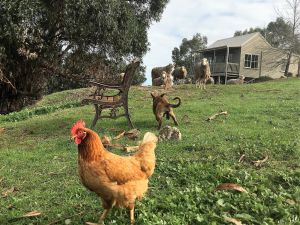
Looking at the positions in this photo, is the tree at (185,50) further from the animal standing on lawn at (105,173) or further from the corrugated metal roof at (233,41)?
the animal standing on lawn at (105,173)

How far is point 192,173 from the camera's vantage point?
7.21 metres

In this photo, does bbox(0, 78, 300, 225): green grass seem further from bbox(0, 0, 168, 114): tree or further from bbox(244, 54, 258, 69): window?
bbox(244, 54, 258, 69): window

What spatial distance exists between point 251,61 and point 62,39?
30.0m

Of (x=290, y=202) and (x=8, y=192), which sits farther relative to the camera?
(x=8, y=192)

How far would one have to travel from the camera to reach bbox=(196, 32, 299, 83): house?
155 feet

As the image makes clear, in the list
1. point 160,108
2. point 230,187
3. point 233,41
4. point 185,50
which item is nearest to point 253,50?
point 233,41

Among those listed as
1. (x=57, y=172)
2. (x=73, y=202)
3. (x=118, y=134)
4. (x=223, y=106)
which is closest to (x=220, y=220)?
(x=73, y=202)

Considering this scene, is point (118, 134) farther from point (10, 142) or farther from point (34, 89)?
point (34, 89)

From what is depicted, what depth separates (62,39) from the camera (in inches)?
947

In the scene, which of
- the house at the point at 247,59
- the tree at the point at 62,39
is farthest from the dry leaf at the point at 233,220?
the house at the point at 247,59

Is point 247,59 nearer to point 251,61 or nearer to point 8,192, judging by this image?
point 251,61

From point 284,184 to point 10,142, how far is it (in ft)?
24.2

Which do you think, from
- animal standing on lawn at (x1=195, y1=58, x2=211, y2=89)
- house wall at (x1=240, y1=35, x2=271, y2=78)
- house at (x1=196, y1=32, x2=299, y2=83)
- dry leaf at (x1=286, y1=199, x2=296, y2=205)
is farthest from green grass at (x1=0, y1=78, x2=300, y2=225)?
house wall at (x1=240, y1=35, x2=271, y2=78)

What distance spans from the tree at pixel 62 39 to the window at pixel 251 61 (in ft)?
79.5
